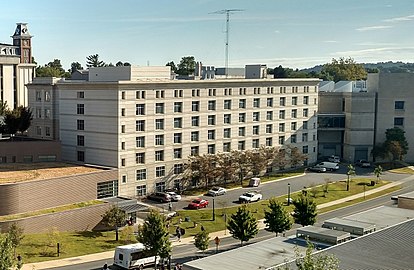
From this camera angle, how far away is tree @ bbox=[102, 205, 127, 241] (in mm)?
63688

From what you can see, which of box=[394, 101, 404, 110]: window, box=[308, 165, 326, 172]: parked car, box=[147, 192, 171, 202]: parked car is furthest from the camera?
box=[394, 101, 404, 110]: window

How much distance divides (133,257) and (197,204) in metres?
23.3

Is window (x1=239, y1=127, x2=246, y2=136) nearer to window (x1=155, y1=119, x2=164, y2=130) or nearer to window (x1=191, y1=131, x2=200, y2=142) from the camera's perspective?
window (x1=191, y1=131, x2=200, y2=142)

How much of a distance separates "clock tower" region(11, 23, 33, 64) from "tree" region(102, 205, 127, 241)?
96532mm

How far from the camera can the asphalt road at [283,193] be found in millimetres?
57656

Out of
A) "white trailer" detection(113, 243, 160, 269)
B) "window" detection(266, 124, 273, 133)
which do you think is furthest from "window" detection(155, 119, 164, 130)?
"white trailer" detection(113, 243, 160, 269)

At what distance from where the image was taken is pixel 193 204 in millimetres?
75438

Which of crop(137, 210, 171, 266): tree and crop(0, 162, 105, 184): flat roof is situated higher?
crop(0, 162, 105, 184): flat roof

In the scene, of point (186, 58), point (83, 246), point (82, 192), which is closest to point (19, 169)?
point (82, 192)

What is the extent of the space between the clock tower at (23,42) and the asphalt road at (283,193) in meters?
86.0

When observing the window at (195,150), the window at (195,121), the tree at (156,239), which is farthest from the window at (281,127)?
Answer: the tree at (156,239)

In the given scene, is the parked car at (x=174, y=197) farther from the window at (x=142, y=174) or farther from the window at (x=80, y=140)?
the window at (x=80, y=140)

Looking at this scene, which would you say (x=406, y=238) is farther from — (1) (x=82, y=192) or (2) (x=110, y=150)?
(2) (x=110, y=150)

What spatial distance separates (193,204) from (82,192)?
14.3 m
